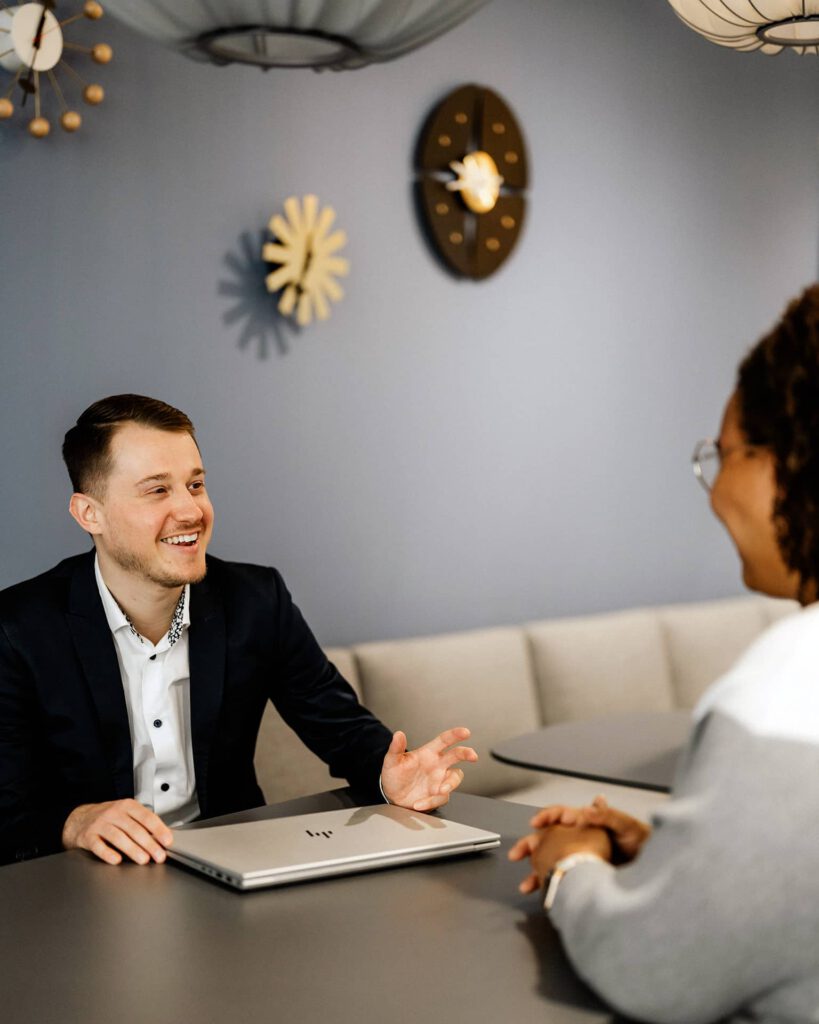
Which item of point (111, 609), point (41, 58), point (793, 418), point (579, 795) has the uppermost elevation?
point (41, 58)

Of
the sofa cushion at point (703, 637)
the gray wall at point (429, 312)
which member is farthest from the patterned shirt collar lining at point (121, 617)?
the sofa cushion at point (703, 637)

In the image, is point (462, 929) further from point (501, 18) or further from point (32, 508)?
point (501, 18)

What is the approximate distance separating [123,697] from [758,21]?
5.15 feet

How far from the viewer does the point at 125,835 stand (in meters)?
1.58

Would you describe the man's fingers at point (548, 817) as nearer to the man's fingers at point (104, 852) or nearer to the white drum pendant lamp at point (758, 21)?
the man's fingers at point (104, 852)

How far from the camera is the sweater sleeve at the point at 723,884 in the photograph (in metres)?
0.96

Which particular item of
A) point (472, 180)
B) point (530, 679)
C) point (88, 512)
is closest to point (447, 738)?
point (88, 512)

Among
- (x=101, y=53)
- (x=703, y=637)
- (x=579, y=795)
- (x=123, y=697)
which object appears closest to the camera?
(x=123, y=697)

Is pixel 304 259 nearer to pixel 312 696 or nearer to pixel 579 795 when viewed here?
pixel 312 696

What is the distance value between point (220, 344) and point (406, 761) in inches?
A: 59.5

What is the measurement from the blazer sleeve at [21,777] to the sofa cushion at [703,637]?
2.32 metres

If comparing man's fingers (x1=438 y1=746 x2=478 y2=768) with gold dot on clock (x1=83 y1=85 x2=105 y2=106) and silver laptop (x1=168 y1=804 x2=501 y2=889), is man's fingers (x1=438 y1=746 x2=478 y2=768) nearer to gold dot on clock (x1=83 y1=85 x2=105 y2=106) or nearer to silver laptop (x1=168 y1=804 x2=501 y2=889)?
silver laptop (x1=168 y1=804 x2=501 y2=889)

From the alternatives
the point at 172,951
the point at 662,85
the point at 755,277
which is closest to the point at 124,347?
the point at 172,951

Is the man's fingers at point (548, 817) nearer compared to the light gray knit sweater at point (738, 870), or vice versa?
the light gray knit sweater at point (738, 870)
